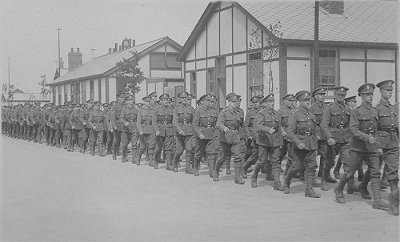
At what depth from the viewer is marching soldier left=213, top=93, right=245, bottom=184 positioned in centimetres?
1138

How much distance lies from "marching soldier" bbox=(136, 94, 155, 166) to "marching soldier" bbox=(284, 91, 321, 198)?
219 inches

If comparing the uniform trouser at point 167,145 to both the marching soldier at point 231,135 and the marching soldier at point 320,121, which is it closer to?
the marching soldier at point 231,135

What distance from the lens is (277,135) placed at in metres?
10.7

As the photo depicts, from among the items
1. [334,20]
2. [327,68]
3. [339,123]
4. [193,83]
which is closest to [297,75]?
[327,68]

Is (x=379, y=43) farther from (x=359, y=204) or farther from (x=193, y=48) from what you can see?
(x=359, y=204)

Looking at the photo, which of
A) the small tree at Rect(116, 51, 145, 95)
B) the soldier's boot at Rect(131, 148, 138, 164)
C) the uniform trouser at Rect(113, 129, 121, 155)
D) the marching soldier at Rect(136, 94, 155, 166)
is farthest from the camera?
the small tree at Rect(116, 51, 145, 95)

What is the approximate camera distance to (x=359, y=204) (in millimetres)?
8781

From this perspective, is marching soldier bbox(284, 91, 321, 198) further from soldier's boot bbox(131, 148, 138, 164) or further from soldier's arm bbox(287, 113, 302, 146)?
soldier's boot bbox(131, 148, 138, 164)

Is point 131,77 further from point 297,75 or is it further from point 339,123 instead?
point 339,123

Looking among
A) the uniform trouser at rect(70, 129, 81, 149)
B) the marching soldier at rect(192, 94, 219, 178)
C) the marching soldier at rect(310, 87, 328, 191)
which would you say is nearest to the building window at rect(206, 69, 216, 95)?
the uniform trouser at rect(70, 129, 81, 149)

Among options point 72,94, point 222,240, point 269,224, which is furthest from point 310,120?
point 72,94

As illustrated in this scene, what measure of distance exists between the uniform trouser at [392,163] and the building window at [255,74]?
1201cm

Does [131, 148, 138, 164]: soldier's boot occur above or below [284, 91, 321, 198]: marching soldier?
below

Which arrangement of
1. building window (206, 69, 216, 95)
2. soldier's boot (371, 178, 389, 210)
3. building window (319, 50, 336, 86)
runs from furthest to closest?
building window (206, 69, 216, 95) → building window (319, 50, 336, 86) → soldier's boot (371, 178, 389, 210)
